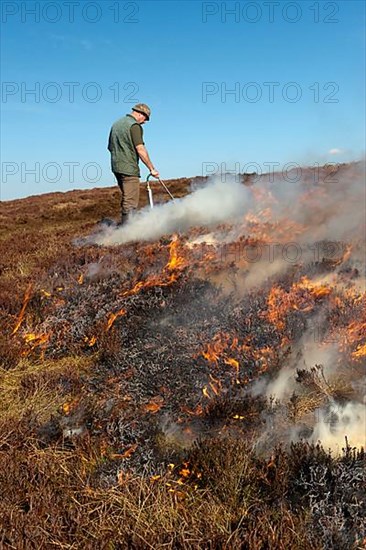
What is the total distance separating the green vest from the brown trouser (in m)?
0.12

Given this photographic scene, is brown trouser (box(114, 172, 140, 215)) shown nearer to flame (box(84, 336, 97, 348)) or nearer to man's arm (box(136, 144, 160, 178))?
man's arm (box(136, 144, 160, 178))

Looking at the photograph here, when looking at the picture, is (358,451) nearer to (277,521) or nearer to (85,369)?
(277,521)

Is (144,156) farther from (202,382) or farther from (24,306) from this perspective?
(202,382)

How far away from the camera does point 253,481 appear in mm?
2719

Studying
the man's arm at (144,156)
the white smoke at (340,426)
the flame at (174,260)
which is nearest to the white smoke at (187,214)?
the man's arm at (144,156)

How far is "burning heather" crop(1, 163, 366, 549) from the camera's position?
2.48 meters

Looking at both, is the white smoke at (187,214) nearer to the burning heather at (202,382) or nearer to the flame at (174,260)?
the burning heather at (202,382)

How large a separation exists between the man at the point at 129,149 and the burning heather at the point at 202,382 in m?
1.45

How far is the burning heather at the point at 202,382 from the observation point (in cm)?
248

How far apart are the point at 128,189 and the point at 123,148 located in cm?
77

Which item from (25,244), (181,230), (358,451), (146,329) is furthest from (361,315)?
(25,244)


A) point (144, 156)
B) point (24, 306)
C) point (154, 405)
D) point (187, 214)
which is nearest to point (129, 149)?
point (144, 156)

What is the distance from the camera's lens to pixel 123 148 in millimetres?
8289

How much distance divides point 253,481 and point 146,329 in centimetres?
260
